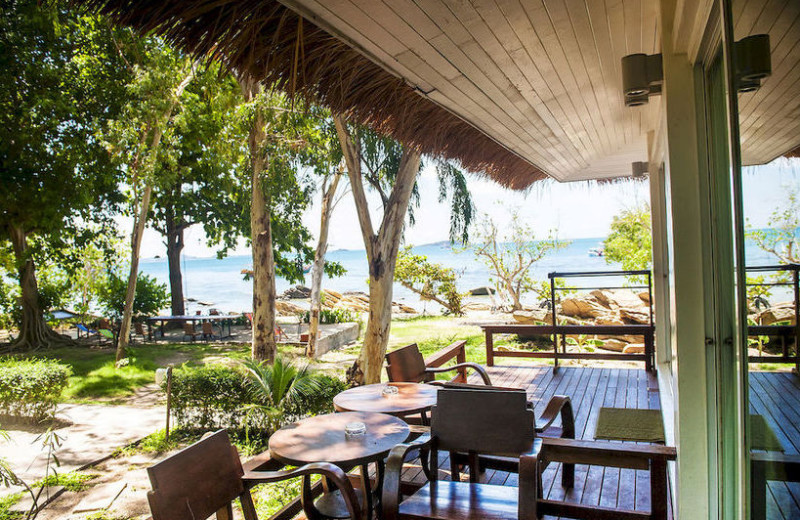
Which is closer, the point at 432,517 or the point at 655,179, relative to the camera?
the point at 432,517

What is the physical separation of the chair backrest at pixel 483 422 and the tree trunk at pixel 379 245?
14.5 feet

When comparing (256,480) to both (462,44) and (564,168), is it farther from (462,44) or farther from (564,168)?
(564,168)

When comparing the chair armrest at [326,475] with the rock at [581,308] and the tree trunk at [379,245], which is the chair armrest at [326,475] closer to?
the tree trunk at [379,245]

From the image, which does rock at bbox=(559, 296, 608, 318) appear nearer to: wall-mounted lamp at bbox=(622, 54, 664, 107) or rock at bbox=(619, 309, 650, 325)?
rock at bbox=(619, 309, 650, 325)

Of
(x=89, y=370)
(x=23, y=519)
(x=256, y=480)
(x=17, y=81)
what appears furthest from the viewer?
(x=17, y=81)

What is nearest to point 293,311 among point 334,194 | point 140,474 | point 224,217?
point 224,217

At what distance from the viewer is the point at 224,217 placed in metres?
17.3

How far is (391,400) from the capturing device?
3600mm

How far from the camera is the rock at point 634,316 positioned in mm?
12524

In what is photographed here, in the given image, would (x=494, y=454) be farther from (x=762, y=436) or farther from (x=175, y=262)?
(x=175, y=262)

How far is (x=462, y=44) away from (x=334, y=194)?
1103cm

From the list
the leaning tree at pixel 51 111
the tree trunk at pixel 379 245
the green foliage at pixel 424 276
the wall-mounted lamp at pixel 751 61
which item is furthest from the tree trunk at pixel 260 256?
the green foliage at pixel 424 276

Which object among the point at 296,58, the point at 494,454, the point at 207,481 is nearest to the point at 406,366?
the point at 494,454

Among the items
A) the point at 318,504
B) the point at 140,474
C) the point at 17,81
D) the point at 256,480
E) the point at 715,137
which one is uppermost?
the point at 17,81
